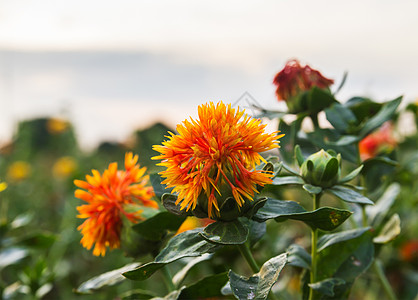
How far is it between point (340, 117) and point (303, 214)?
349 mm

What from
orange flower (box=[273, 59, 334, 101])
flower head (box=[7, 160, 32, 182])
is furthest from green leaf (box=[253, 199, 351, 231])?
flower head (box=[7, 160, 32, 182])

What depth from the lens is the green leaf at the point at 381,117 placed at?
0.75m

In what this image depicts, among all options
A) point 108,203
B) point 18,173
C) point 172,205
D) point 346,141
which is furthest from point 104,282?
point 18,173

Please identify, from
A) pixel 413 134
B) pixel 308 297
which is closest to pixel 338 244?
pixel 308 297

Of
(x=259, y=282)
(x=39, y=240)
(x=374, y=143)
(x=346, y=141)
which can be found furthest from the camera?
(x=374, y=143)

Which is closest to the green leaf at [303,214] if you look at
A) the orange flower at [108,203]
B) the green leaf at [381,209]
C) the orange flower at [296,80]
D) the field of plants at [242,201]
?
the field of plants at [242,201]

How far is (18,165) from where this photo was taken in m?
3.09

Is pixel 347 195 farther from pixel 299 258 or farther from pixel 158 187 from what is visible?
pixel 158 187

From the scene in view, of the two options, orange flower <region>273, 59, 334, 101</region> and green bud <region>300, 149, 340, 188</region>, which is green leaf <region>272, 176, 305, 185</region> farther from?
orange flower <region>273, 59, 334, 101</region>

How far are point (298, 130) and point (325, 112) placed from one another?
61 millimetres

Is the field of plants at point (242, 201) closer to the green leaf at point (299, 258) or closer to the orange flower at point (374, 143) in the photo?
the green leaf at point (299, 258)

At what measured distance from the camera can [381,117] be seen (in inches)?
30.2

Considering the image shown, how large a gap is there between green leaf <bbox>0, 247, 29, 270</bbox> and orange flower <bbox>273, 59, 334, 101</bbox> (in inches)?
28.3

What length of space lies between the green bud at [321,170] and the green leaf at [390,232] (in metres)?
0.21
